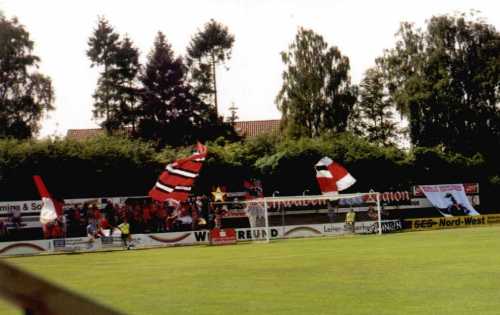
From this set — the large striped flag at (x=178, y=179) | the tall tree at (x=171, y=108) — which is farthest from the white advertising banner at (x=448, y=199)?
the tall tree at (x=171, y=108)

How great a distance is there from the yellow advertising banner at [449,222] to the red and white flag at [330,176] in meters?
4.95

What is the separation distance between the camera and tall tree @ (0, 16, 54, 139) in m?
62.4

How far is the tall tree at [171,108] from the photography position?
76125 millimetres

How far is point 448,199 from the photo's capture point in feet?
189

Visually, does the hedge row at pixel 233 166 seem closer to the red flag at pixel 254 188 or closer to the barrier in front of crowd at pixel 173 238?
the red flag at pixel 254 188

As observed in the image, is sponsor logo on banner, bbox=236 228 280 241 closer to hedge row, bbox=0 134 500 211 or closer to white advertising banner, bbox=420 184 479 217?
hedge row, bbox=0 134 500 211

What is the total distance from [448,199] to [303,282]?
40.9 metres

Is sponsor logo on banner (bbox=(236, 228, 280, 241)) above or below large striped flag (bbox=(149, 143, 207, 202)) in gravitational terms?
below

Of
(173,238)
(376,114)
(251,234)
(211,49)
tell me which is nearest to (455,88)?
(376,114)

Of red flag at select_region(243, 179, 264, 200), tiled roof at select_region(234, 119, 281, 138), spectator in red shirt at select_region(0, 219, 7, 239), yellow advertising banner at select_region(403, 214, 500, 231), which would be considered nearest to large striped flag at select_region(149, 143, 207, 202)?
red flag at select_region(243, 179, 264, 200)

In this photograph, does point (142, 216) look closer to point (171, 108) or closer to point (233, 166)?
point (233, 166)

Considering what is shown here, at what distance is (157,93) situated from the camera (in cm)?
7712

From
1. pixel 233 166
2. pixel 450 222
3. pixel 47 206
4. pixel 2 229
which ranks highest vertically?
pixel 233 166

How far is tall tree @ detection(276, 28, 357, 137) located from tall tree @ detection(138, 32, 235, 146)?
6.57 meters
